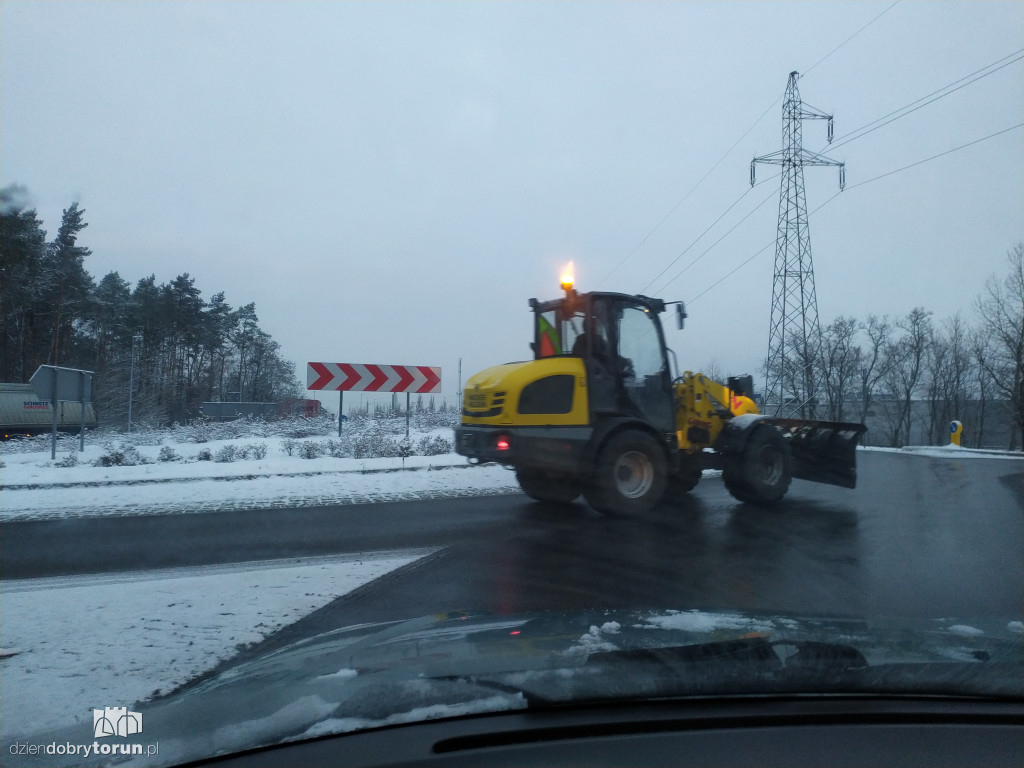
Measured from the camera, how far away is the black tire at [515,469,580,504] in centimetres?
951

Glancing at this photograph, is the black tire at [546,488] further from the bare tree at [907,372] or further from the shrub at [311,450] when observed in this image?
the bare tree at [907,372]

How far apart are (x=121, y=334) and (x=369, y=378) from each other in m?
19.4

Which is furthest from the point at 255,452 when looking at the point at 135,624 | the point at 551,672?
the point at 551,672

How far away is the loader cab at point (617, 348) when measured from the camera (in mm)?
8664

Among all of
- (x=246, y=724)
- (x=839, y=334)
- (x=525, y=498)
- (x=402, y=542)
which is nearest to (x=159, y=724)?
(x=246, y=724)

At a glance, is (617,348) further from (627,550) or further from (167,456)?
(167,456)

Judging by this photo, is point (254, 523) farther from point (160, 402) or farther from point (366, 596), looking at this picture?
point (160, 402)

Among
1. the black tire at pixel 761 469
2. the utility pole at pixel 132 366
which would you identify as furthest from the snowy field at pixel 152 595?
the utility pole at pixel 132 366

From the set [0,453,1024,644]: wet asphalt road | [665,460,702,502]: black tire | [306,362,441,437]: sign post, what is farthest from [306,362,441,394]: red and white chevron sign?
[665,460,702,502]: black tire

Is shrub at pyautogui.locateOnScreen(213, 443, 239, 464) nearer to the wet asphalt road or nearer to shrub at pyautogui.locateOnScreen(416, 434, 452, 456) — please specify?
shrub at pyautogui.locateOnScreen(416, 434, 452, 456)

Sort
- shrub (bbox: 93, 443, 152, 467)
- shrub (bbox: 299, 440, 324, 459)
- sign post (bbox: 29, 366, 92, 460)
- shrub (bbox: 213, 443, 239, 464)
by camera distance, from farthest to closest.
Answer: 1. shrub (bbox: 299, 440, 324, 459)
2. shrub (bbox: 213, 443, 239, 464)
3. shrub (bbox: 93, 443, 152, 467)
4. sign post (bbox: 29, 366, 92, 460)

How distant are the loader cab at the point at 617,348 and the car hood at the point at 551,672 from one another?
5.41 metres

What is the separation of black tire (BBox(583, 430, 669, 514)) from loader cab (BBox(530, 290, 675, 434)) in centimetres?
43

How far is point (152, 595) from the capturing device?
17.7 ft
